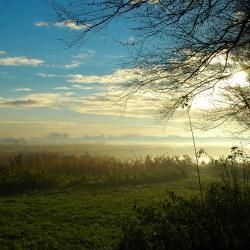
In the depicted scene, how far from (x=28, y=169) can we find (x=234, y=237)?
52.0 ft

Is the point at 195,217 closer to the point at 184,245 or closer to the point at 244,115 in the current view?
the point at 184,245

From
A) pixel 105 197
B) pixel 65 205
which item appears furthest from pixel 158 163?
pixel 65 205

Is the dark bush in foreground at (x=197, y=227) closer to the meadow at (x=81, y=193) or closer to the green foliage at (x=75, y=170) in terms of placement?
the meadow at (x=81, y=193)

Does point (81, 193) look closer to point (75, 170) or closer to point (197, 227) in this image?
point (75, 170)

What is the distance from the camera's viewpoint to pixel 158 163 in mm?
25875

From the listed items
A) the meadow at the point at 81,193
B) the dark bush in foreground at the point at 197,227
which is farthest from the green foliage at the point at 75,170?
the dark bush in foreground at the point at 197,227

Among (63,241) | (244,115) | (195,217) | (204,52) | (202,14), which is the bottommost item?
(63,241)

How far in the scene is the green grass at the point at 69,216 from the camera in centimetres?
941

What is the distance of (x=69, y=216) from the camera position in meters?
12.1

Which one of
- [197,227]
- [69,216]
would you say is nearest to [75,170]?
[69,216]

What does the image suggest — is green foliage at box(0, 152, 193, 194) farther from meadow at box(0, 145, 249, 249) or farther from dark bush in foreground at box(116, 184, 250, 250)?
dark bush in foreground at box(116, 184, 250, 250)

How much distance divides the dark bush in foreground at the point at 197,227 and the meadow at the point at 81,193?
0.25 meters

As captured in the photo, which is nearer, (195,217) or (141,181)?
(195,217)

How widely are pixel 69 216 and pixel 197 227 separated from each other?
250 inches
